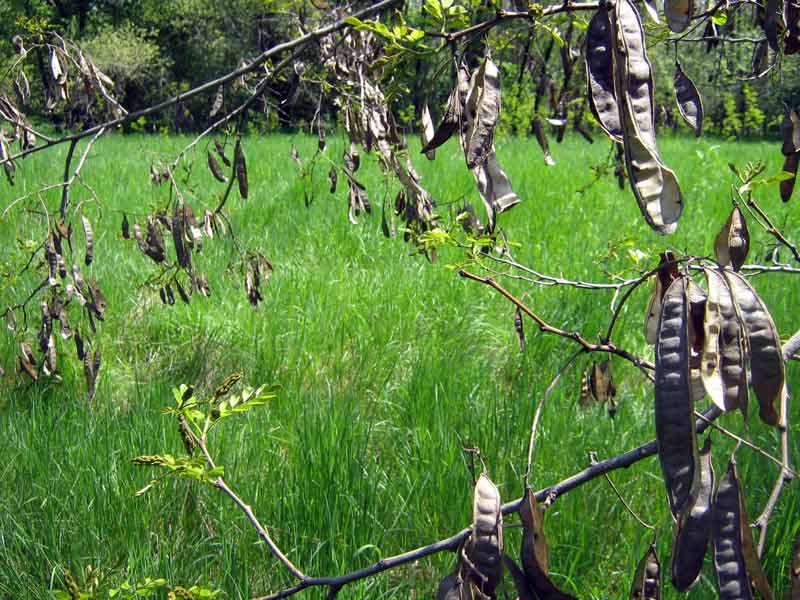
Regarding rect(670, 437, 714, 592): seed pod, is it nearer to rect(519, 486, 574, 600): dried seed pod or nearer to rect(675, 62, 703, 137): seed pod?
rect(519, 486, 574, 600): dried seed pod

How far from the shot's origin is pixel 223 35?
57.6ft

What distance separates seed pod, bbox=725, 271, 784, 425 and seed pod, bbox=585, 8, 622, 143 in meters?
0.15

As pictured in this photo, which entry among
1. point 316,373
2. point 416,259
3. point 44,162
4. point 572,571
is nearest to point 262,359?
point 316,373

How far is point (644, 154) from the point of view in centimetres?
50

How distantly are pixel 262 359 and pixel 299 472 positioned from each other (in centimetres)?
104

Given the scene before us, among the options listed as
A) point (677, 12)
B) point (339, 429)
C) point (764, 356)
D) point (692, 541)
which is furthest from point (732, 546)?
point (339, 429)

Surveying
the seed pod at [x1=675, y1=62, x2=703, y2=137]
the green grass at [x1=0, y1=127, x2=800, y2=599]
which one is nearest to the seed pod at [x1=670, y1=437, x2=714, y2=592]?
A: the seed pod at [x1=675, y1=62, x2=703, y2=137]

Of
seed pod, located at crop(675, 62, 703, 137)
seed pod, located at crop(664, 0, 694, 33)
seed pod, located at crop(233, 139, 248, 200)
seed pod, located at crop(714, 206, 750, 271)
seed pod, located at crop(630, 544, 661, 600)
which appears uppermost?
seed pod, located at crop(664, 0, 694, 33)

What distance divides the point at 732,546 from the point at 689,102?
0.44 meters

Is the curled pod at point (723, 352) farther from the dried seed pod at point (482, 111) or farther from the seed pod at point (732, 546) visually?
the dried seed pod at point (482, 111)

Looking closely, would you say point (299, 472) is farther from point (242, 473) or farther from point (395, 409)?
point (395, 409)

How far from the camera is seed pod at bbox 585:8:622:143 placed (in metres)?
0.56

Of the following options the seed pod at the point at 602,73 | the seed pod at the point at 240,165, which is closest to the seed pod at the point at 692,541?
the seed pod at the point at 602,73

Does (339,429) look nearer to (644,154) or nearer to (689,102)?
(689,102)
